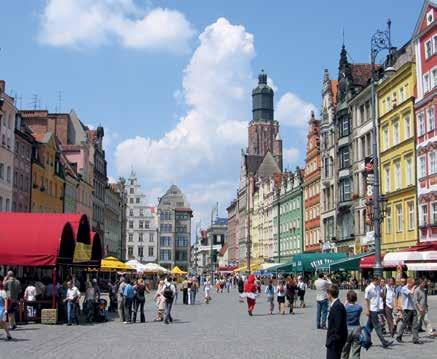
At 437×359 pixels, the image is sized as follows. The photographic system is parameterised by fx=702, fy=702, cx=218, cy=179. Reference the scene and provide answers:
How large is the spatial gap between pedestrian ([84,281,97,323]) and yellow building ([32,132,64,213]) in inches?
1357

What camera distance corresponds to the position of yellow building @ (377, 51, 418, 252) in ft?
159

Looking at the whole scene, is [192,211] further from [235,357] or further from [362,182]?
[235,357]

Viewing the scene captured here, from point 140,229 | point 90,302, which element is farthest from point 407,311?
point 140,229

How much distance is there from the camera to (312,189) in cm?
8044

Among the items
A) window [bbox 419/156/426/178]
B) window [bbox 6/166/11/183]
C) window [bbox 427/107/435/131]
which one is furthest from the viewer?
window [bbox 6/166/11/183]

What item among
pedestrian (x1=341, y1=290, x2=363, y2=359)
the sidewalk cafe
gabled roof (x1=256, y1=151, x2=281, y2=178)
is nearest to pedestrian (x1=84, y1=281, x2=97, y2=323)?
the sidewalk cafe

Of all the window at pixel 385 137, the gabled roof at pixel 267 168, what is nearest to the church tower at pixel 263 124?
the gabled roof at pixel 267 168

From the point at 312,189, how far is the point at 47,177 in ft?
A: 101

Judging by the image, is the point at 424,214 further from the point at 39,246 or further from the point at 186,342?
the point at 186,342

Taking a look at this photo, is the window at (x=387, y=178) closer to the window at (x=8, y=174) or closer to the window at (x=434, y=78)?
the window at (x=434, y=78)

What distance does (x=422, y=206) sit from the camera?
4631 centimetres

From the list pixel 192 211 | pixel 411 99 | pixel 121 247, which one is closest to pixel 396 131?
pixel 411 99

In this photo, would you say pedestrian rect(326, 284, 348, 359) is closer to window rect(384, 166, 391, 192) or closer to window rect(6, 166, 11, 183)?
window rect(384, 166, 391, 192)

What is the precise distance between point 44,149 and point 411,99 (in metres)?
32.3
